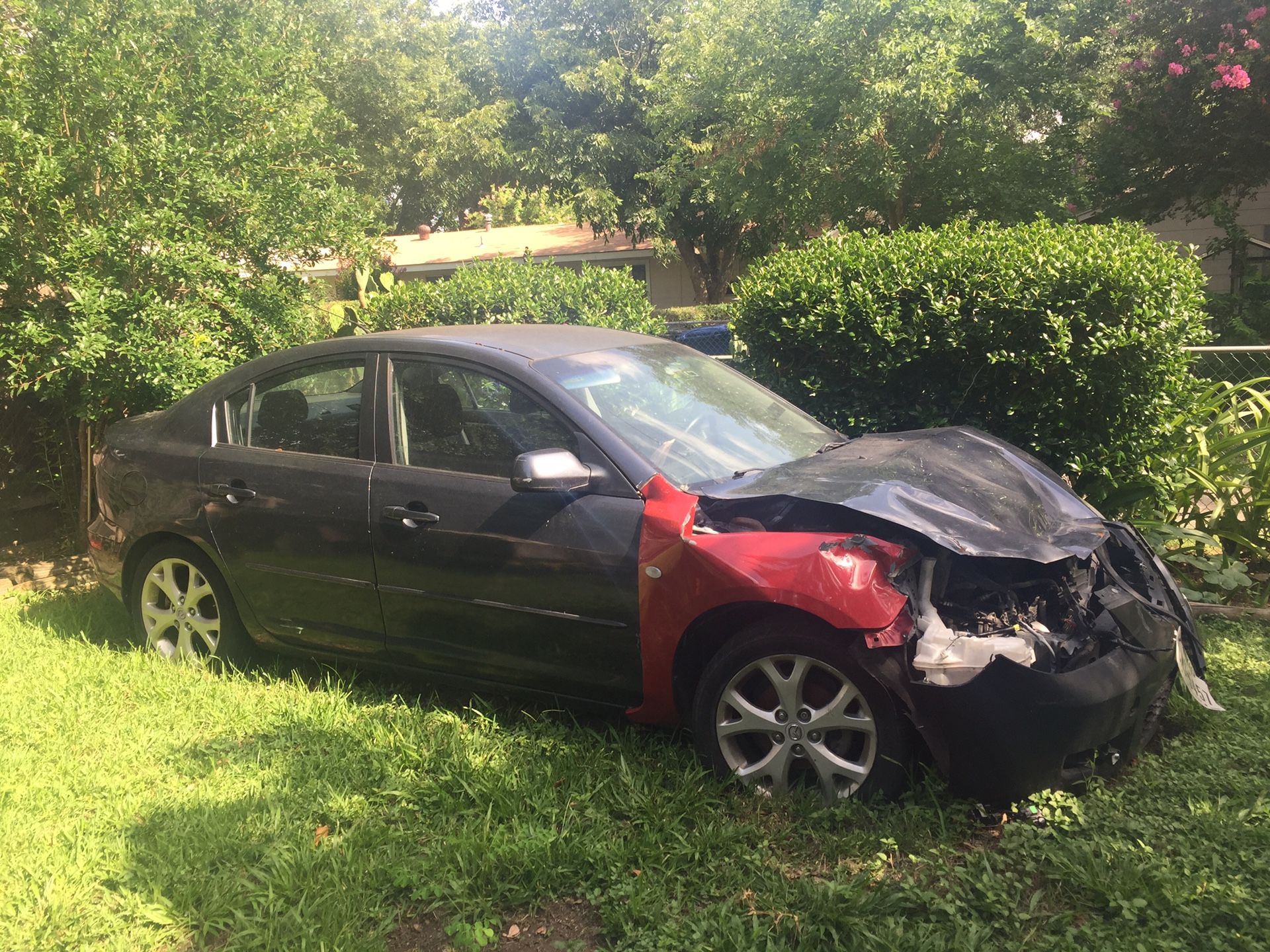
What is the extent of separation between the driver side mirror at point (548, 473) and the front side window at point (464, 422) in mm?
204

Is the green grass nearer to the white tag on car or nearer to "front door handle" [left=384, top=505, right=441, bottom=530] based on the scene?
the white tag on car

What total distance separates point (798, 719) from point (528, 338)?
205cm

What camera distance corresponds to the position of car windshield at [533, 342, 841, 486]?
363 centimetres

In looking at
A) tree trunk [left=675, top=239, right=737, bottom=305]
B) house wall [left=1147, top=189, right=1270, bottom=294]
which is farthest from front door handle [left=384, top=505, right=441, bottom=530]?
tree trunk [left=675, top=239, right=737, bottom=305]

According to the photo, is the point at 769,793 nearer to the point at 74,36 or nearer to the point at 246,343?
the point at 246,343

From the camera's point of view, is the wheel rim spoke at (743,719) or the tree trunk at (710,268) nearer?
the wheel rim spoke at (743,719)

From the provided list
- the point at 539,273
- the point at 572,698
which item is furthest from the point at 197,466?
the point at 539,273

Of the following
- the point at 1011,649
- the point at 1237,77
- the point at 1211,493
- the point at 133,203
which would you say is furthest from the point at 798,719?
the point at 1237,77

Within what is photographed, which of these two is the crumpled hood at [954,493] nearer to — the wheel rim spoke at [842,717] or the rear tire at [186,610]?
the wheel rim spoke at [842,717]

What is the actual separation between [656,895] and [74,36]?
5.77 meters

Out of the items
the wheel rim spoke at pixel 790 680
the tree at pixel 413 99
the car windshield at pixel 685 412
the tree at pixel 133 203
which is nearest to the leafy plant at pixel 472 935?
the wheel rim spoke at pixel 790 680

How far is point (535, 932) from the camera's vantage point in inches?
106

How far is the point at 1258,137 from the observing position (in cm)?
1442

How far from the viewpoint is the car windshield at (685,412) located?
363 cm
